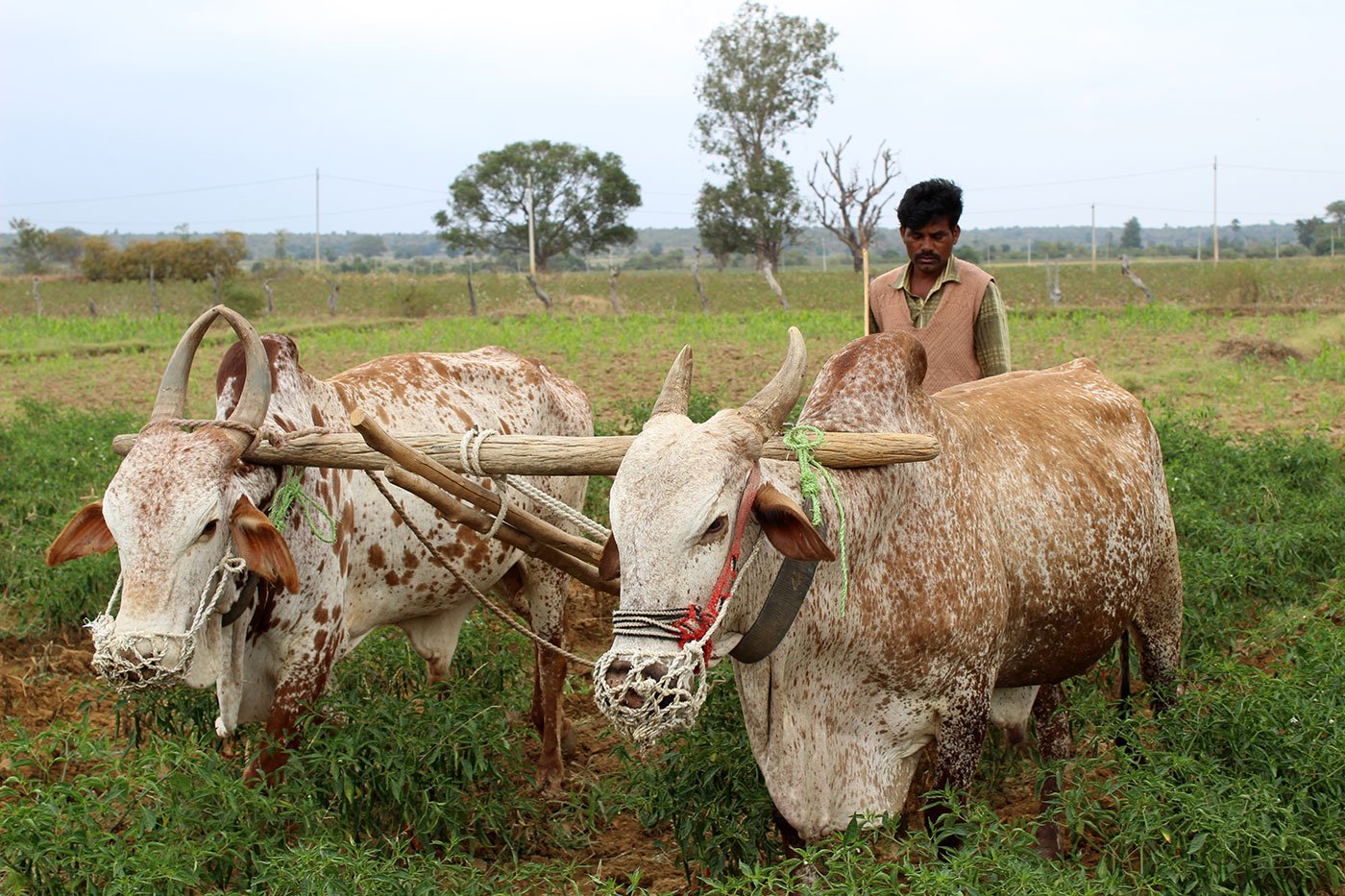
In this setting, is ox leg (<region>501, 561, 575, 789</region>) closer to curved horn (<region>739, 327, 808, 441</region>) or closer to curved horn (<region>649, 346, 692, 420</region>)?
curved horn (<region>649, 346, 692, 420</region>)

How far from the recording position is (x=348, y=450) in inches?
139

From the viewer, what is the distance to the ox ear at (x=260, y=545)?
3361mm

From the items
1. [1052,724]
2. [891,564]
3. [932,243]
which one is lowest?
[1052,724]

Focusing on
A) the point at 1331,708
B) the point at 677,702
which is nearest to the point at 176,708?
the point at 677,702

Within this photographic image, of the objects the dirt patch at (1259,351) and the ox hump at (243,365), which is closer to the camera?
the ox hump at (243,365)

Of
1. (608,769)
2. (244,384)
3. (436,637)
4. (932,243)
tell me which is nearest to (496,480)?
(244,384)

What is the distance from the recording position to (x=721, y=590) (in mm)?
2717

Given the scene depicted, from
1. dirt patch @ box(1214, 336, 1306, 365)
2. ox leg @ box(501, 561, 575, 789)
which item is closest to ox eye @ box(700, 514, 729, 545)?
ox leg @ box(501, 561, 575, 789)

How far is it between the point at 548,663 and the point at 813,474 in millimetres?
2295

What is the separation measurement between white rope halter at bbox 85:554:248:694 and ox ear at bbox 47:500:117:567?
14.1 inches

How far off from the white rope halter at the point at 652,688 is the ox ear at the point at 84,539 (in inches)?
71.7

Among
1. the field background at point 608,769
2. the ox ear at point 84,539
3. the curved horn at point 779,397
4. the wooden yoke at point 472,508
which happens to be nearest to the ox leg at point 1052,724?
the field background at point 608,769

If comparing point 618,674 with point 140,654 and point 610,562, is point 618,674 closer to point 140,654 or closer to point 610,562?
point 610,562

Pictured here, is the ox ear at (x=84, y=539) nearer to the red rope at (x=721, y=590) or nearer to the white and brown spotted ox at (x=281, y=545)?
the white and brown spotted ox at (x=281, y=545)
